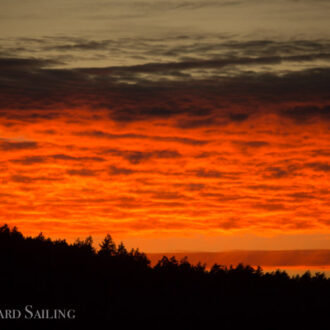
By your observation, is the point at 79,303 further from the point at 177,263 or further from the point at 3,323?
the point at 177,263

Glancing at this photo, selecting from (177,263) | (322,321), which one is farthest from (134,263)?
(322,321)

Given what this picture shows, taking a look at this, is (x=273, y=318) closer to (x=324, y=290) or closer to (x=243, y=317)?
(x=243, y=317)

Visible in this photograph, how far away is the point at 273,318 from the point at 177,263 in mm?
41258

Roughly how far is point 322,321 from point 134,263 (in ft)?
189

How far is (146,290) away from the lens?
16488 centimetres

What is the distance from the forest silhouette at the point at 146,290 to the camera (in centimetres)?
14125

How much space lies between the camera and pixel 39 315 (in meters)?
135

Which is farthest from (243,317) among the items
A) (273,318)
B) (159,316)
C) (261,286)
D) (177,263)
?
(177,263)

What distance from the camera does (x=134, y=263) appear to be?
189m

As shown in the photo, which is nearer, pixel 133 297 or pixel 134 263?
pixel 133 297

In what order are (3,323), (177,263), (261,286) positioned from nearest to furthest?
(3,323) < (261,286) < (177,263)

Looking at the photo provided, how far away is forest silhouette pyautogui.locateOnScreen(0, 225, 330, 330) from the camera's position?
463 ft

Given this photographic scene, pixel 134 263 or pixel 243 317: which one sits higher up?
pixel 134 263

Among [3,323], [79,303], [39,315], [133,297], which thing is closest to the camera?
[3,323]
